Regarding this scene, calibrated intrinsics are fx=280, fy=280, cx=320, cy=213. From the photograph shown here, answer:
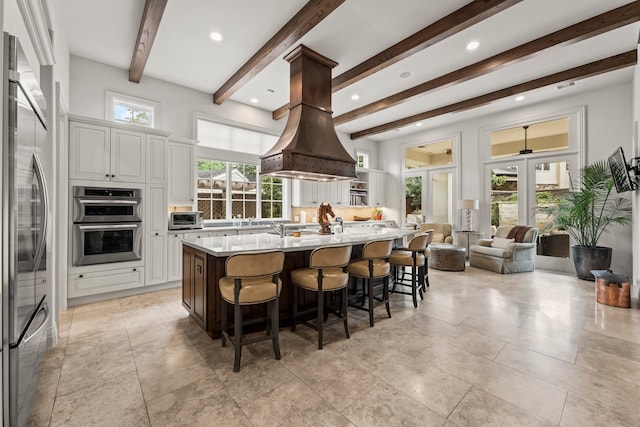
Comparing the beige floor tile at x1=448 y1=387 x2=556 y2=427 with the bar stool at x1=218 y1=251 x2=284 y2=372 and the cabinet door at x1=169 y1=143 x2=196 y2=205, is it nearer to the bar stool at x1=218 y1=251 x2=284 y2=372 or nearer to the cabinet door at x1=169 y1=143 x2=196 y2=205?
the bar stool at x1=218 y1=251 x2=284 y2=372

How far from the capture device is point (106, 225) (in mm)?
3719

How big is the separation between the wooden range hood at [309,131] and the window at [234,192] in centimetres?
207

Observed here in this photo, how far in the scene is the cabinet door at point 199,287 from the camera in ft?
8.87

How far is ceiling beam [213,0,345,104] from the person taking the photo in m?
2.89

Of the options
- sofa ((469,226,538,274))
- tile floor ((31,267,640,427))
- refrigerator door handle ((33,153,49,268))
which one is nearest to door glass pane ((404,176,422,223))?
sofa ((469,226,538,274))

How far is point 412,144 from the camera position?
8.03 meters

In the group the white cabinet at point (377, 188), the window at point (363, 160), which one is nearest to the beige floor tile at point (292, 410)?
the white cabinet at point (377, 188)

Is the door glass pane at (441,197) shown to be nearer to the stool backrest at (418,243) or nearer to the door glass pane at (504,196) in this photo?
the door glass pane at (504,196)

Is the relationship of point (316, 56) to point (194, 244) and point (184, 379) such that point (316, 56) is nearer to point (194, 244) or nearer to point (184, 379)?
point (194, 244)

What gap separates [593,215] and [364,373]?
17.6 feet

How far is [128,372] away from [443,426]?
7.31ft

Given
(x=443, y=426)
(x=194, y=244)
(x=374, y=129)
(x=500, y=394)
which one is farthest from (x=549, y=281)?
(x=194, y=244)

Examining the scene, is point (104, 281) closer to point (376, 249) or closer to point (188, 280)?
point (188, 280)

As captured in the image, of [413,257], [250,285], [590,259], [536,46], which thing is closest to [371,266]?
[413,257]
